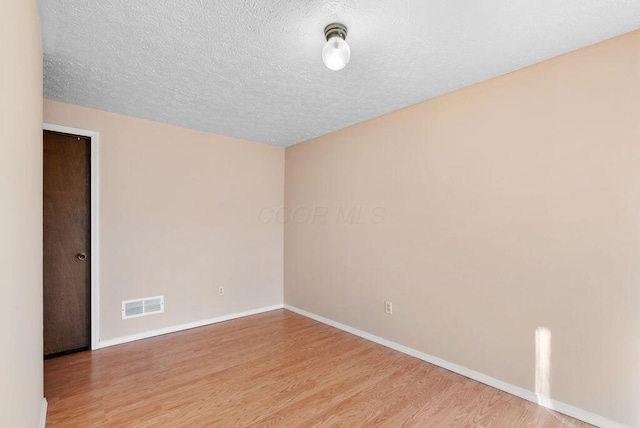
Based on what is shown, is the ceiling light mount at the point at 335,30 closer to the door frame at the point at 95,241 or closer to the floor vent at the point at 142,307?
the door frame at the point at 95,241

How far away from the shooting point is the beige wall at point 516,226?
1.95 m

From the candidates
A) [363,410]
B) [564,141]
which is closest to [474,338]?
[363,410]

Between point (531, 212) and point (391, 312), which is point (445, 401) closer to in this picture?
point (391, 312)

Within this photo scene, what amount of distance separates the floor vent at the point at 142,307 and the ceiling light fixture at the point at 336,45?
3167 millimetres

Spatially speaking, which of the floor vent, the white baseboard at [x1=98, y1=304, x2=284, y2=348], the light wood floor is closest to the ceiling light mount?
the light wood floor

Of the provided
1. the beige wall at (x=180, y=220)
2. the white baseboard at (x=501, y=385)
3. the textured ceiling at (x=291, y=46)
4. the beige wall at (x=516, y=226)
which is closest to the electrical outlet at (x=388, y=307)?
the beige wall at (x=516, y=226)

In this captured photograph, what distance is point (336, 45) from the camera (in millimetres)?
1820

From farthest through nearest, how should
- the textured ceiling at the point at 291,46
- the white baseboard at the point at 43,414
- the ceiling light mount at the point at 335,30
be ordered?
the white baseboard at the point at 43,414 < the ceiling light mount at the point at 335,30 < the textured ceiling at the point at 291,46

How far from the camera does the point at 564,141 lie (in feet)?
7.07

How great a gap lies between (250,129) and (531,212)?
3.02 meters

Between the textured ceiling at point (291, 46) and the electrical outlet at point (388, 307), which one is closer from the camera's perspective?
the textured ceiling at point (291, 46)

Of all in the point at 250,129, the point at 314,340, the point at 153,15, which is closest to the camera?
→ the point at 153,15

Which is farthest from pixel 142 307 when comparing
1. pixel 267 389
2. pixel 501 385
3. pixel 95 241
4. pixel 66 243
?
pixel 501 385

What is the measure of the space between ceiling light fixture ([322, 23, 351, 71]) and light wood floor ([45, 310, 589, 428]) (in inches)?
90.7
